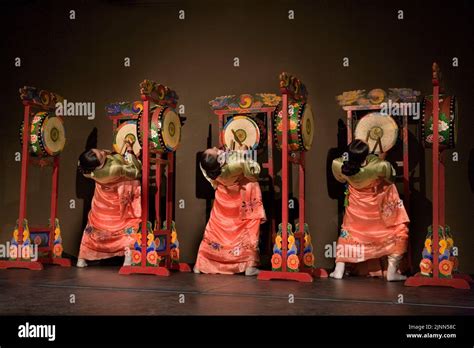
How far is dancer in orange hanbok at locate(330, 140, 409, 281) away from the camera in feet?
16.6

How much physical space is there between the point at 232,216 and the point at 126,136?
4.95ft

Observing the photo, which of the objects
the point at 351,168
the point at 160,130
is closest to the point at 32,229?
the point at 160,130

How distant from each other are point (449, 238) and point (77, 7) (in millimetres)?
4796

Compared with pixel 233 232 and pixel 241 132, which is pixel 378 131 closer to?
pixel 241 132

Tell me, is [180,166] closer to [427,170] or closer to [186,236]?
[186,236]

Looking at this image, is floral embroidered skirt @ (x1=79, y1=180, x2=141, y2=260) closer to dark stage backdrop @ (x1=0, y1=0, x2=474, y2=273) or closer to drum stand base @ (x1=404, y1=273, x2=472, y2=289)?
dark stage backdrop @ (x1=0, y1=0, x2=474, y2=273)

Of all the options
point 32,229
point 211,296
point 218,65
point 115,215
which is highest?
point 218,65

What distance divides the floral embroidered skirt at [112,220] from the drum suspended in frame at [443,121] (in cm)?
280

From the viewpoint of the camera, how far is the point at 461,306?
12.7 feet

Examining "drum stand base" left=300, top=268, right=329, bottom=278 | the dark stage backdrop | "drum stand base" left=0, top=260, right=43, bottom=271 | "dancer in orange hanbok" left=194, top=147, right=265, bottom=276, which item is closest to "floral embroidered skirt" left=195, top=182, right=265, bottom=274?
"dancer in orange hanbok" left=194, top=147, right=265, bottom=276

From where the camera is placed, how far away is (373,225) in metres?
5.21
